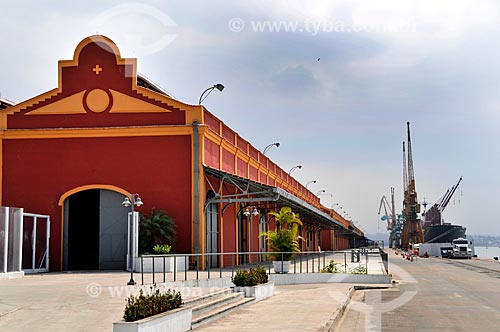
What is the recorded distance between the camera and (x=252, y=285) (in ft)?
69.3

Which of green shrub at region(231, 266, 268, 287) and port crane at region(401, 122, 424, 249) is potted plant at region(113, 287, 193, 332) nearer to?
green shrub at region(231, 266, 268, 287)

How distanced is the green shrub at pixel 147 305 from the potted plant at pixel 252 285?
7444 mm

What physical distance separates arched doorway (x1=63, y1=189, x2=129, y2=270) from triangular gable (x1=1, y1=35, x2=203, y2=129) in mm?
3575

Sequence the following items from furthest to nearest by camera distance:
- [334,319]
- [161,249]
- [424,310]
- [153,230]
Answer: [153,230]
[161,249]
[424,310]
[334,319]

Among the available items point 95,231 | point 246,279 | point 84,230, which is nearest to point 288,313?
point 246,279

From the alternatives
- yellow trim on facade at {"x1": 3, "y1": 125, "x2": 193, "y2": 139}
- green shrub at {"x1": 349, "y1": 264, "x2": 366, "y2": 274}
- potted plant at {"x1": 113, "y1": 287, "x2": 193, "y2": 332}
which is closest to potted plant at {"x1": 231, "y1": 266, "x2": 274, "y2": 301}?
potted plant at {"x1": 113, "y1": 287, "x2": 193, "y2": 332}

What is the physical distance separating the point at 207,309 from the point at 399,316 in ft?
17.7

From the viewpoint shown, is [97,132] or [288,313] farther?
[97,132]

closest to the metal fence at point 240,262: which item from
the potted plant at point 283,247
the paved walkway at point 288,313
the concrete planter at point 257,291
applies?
the potted plant at point 283,247

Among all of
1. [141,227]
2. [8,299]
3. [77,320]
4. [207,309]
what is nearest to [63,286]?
[8,299]

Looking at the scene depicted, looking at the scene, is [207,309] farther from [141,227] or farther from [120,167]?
[120,167]

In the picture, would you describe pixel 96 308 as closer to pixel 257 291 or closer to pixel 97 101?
pixel 257 291

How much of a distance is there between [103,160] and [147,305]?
18.7 m

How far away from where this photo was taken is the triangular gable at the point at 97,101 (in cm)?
2970
